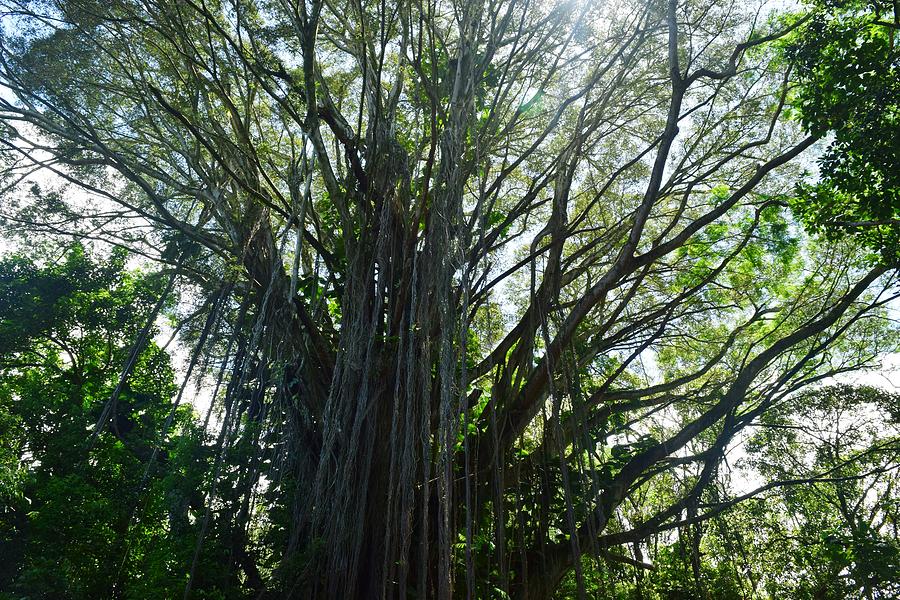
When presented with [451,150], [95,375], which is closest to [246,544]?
[451,150]

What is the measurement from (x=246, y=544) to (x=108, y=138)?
335 cm

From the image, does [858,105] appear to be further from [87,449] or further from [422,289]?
[87,449]

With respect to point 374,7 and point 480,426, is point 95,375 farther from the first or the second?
point 374,7

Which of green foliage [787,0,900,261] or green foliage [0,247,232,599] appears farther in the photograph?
green foliage [787,0,900,261]

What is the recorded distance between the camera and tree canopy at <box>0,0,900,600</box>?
106 inches

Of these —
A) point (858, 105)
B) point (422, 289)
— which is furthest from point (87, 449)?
point (858, 105)

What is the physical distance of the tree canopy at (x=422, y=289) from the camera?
8.84 ft

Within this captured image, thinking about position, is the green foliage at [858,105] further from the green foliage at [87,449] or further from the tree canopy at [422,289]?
the green foliage at [87,449]

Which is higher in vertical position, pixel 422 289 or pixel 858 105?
pixel 858 105

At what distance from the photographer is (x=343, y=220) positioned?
3.38m

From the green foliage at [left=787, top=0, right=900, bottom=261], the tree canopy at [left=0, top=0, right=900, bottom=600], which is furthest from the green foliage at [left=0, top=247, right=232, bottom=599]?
the green foliage at [left=787, top=0, right=900, bottom=261]

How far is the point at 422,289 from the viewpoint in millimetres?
2689

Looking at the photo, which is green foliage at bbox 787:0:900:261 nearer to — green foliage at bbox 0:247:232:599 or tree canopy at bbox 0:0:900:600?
tree canopy at bbox 0:0:900:600

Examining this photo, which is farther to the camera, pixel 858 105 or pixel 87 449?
pixel 87 449
